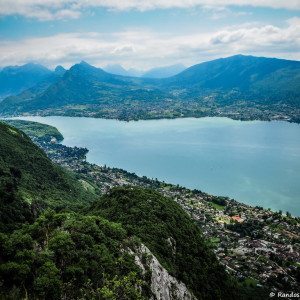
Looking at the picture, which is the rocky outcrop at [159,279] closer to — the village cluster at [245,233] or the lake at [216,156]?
the village cluster at [245,233]

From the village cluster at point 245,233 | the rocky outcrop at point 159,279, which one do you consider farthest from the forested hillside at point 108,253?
the village cluster at point 245,233

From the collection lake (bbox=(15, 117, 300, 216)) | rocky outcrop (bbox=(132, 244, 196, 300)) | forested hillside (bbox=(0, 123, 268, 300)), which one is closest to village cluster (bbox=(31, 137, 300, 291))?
forested hillside (bbox=(0, 123, 268, 300))

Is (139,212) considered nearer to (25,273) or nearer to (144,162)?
(25,273)

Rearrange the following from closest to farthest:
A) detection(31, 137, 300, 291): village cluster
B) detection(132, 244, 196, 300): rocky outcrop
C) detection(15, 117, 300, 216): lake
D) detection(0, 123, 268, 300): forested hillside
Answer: detection(0, 123, 268, 300): forested hillside → detection(132, 244, 196, 300): rocky outcrop → detection(31, 137, 300, 291): village cluster → detection(15, 117, 300, 216): lake

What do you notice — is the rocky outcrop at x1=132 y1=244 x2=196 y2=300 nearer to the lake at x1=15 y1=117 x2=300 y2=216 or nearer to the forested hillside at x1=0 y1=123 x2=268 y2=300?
the forested hillside at x1=0 y1=123 x2=268 y2=300

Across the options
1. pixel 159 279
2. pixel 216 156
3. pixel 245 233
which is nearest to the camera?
pixel 159 279

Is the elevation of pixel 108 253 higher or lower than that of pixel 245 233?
higher

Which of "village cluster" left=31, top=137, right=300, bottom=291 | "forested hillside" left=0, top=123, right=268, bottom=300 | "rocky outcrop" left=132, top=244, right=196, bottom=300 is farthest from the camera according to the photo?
"village cluster" left=31, top=137, right=300, bottom=291

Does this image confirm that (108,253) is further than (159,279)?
No

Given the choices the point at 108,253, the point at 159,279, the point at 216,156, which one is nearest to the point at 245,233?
the point at 159,279

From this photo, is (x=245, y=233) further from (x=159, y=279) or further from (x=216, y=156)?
(x=216, y=156)
